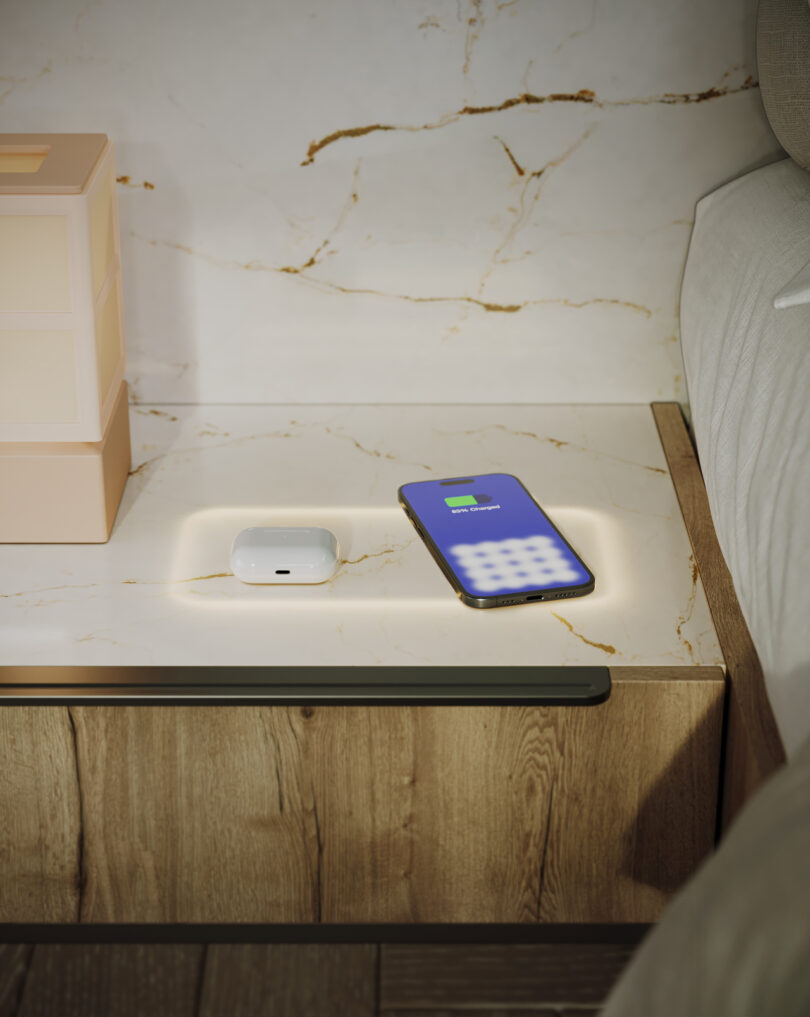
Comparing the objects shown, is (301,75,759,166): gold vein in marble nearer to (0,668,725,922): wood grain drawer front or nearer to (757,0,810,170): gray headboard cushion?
(757,0,810,170): gray headboard cushion

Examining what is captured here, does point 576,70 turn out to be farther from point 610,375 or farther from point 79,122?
point 79,122

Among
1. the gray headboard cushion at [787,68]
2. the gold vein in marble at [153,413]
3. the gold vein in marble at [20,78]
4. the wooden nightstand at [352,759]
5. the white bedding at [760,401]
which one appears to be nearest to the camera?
the white bedding at [760,401]

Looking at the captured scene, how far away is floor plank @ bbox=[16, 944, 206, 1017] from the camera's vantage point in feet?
2.80

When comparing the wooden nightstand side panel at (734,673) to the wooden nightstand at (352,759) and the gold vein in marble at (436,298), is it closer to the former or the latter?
the wooden nightstand at (352,759)

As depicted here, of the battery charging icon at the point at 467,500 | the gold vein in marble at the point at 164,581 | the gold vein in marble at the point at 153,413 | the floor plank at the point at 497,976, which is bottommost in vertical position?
the floor plank at the point at 497,976

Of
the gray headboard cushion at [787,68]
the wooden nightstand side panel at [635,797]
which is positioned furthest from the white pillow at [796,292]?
the wooden nightstand side panel at [635,797]

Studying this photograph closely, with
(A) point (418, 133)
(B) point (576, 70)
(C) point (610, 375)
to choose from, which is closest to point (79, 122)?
(A) point (418, 133)

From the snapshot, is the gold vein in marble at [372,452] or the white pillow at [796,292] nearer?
the white pillow at [796,292]

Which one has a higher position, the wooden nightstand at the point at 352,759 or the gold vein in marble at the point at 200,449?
the gold vein in marble at the point at 200,449

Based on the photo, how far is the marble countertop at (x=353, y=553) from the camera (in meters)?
0.73

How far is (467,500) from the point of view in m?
0.88

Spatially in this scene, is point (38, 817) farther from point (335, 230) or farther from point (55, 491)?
point (335, 230)

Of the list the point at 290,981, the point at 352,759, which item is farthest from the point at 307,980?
the point at 352,759

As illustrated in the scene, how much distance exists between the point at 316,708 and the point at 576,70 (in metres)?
0.61
